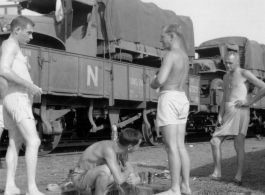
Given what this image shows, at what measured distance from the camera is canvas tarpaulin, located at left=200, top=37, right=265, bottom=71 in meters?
17.6

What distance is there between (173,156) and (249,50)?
14.2 metres

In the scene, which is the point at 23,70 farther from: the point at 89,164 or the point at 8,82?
the point at 89,164

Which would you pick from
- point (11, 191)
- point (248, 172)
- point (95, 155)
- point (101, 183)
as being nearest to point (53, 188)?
point (11, 191)

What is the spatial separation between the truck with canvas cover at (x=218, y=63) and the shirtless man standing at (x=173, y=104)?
36.4ft

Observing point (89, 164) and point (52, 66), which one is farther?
point (52, 66)

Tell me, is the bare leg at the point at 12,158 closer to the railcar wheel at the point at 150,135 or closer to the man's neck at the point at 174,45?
the man's neck at the point at 174,45

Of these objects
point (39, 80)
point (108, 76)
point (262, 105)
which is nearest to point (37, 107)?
point (39, 80)

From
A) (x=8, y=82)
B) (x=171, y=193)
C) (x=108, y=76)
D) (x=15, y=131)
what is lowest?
(x=171, y=193)

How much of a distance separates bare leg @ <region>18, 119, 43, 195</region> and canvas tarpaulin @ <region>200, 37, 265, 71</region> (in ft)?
48.0

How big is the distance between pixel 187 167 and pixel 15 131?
72.9 inches

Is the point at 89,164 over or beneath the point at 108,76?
beneath

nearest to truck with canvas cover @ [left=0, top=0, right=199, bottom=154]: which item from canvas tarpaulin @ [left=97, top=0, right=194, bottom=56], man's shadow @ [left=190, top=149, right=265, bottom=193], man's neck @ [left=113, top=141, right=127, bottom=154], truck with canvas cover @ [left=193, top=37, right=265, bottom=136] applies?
canvas tarpaulin @ [left=97, top=0, right=194, bottom=56]

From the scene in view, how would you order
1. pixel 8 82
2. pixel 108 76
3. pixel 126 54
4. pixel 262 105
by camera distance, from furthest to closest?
pixel 262 105, pixel 126 54, pixel 108 76, pixel 8 82

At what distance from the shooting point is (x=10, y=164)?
4.41 meters
